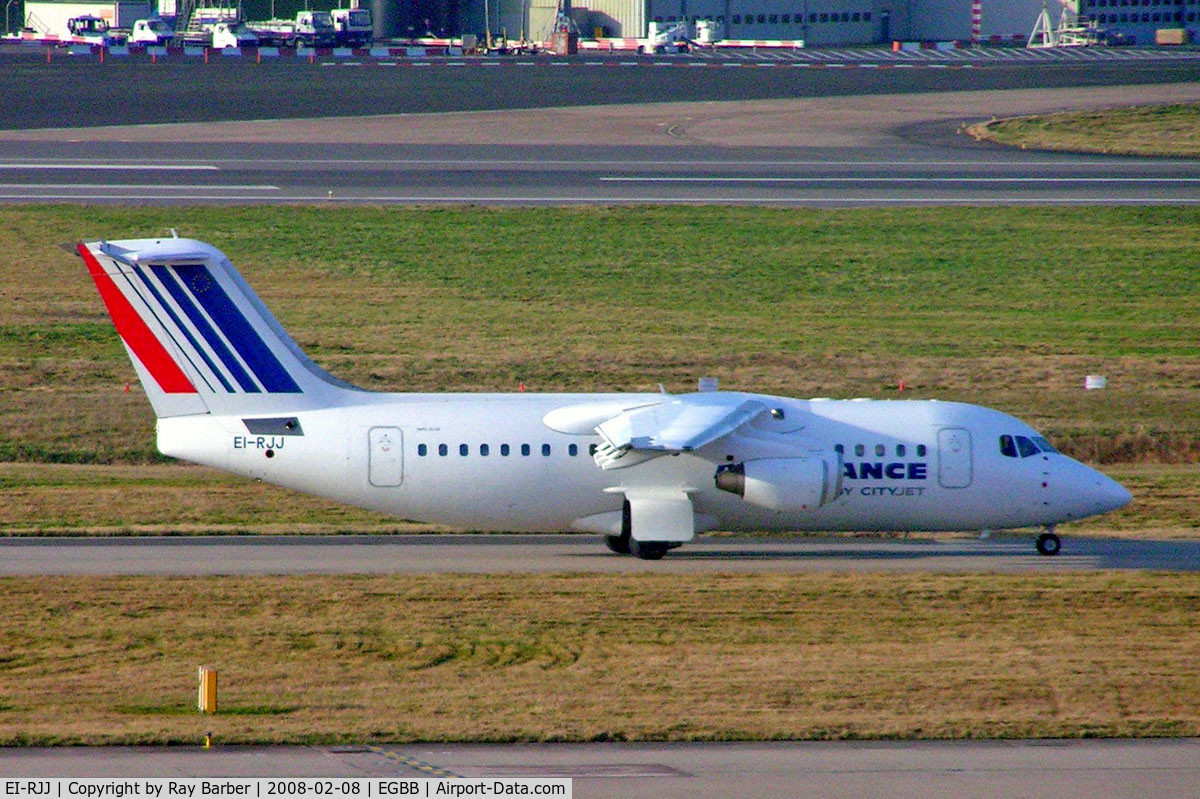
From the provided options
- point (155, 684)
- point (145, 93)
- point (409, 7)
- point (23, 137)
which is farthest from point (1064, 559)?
point (409, 7)

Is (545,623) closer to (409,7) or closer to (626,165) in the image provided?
(626,165)

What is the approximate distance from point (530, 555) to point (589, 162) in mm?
40716

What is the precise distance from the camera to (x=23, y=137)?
7500 centimetres

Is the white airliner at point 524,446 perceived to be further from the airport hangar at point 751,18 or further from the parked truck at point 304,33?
the airport hangar at point 751,18

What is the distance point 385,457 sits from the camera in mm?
30875

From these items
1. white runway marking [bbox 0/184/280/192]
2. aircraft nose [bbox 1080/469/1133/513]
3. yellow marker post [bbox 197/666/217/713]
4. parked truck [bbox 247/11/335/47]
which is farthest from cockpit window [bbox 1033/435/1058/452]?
parked truck [bbox 247/11/335/47]

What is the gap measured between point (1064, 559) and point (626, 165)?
41432 millimetres

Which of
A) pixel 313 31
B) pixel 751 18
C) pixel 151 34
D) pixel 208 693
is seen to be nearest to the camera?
pixel 208 693

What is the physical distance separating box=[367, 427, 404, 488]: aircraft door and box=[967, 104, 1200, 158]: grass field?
2098 inches

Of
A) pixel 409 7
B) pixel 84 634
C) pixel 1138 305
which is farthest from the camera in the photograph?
pixel 409 7

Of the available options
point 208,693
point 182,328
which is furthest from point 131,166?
point 208,693

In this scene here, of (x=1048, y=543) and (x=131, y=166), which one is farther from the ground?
(x=131, y=166)

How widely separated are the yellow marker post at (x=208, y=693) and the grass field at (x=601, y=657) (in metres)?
0.22

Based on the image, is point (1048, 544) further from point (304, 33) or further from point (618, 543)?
point (304, 33)
